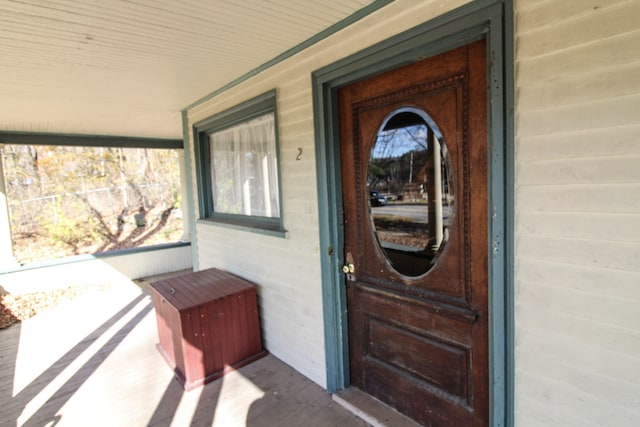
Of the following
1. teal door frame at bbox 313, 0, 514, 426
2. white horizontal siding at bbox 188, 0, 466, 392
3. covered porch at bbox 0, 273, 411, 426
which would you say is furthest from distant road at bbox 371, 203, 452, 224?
covered porch at bbox 0, 273, 411, 426

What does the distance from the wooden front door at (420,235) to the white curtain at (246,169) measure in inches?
41.3

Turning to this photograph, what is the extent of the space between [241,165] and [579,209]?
294cm

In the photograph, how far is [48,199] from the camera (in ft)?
39.4

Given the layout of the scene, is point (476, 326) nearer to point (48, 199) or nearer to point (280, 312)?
point (280, 312)

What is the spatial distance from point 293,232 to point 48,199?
13.2 m

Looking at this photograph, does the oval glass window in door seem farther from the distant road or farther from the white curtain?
the white curtain

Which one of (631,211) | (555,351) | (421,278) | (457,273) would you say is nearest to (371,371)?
(421,278)

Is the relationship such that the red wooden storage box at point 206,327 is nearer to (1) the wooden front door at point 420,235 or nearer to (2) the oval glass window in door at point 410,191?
(1) the wooden front door at point 420,235

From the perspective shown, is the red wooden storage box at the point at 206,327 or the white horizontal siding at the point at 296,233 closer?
the white horizontal siding at the point at 296,233

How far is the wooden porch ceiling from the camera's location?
68.5 inches

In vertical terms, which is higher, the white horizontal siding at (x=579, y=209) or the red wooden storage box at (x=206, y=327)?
the white horizontal siding at (x=579, y=209)

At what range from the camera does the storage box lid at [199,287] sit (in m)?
Result: 2.76

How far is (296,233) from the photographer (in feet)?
8.58

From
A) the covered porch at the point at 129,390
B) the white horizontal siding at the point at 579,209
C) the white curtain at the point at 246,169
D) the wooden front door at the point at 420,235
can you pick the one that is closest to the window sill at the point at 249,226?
the white curtain at the point at 246,169
